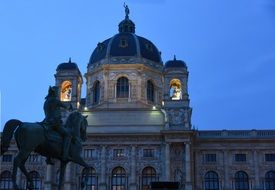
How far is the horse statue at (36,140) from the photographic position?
64.1 feet

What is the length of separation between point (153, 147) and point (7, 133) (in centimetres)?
4185

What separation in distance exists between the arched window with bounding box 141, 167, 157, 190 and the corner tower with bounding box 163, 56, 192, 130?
559cm

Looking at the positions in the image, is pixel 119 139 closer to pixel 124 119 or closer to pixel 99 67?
pixel 124 119

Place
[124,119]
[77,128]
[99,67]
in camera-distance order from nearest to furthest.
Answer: [77,128]
[124,119]
[99,67]

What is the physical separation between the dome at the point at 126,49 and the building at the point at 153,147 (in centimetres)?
400

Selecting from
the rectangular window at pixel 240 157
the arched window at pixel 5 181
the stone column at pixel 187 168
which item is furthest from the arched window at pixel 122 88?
the arched window at pixel 5 181

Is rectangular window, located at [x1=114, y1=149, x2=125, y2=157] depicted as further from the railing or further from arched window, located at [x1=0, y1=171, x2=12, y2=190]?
arched window, located at [x1=0, y1=171, x2=12, y2=190]

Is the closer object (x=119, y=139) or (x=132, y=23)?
(x=119, y=139)

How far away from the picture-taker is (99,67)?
6912 cm

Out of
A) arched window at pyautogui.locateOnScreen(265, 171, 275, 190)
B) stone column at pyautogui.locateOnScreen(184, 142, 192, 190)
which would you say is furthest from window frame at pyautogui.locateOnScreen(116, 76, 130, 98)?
arched window at pyautogui.locateOnScreen(265, 171, 275, 190)

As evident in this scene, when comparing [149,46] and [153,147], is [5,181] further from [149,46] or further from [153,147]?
[149,46]

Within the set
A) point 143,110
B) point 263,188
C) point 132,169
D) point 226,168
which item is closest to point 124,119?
point 143,110

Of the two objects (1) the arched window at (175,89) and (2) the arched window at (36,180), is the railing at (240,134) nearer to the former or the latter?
(1) the arched window at (175,89)

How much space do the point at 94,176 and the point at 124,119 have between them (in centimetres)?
780
